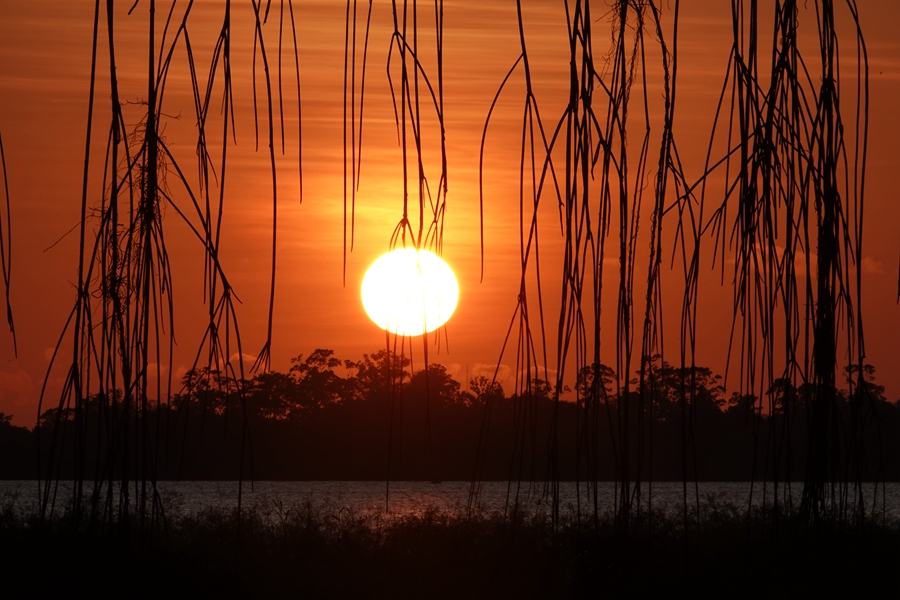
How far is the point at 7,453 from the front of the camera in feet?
173

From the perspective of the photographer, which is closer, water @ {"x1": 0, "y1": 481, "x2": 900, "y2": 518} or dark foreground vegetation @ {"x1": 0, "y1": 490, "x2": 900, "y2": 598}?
dark foreground vegetation @ {"x1": 0, "y1": 490, "x2": 900, "y2": 598}

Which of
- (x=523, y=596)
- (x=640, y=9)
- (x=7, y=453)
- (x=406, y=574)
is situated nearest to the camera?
(x=640, y=9)

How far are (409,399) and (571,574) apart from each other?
111ft

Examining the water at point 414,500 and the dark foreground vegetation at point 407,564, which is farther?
the water at point 414,500

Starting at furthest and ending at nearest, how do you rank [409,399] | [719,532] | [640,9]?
1. [409,399]
2. [719,532]
3. [640,9]

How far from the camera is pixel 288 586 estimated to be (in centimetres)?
838

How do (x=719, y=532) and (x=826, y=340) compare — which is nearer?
(x=826, y=340)

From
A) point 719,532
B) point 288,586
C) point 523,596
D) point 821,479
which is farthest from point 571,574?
point 821,479

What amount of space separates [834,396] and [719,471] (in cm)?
5851

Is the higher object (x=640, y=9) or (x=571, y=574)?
(x=640, y=9)

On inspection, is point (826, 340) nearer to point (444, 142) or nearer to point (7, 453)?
point (444, 142)

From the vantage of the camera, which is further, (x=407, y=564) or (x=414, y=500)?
(x=414, y=500)

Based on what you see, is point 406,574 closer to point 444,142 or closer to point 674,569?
point 674,569

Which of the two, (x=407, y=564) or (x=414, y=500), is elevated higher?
(x=407, y=564)
